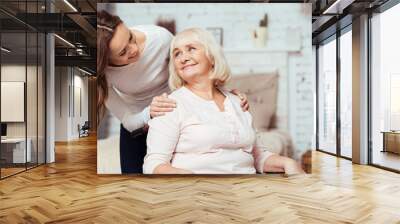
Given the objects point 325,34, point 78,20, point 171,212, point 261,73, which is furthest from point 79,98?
point 171,212

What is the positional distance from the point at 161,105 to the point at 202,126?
72cm

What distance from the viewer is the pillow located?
6.59 meters

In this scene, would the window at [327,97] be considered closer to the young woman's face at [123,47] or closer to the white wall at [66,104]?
the young woman's face at [123,47]

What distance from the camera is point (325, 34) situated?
32.0ft

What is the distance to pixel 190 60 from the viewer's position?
644cm

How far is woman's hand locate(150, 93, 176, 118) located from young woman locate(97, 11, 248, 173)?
0.08ft

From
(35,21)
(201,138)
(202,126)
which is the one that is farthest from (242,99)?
(35,21)

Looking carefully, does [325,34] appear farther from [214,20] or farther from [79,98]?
[79,98]

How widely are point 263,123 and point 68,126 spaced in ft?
35.5

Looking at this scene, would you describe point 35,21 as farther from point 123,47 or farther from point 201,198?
point 201,198

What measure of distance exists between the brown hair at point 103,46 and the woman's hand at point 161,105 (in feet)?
2.57

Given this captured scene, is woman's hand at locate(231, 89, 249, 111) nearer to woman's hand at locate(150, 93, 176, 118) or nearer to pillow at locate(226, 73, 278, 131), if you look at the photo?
pillow at locate(226, 73, 278, 131)

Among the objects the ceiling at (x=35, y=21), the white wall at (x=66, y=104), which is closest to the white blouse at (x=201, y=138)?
the ceiling at (x=35, y=21)

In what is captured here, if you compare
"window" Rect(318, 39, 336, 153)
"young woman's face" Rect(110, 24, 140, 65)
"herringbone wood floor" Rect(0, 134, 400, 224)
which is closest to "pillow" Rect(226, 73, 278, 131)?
"herringbone wood floor" Rect(0, 134, 400, 224)
